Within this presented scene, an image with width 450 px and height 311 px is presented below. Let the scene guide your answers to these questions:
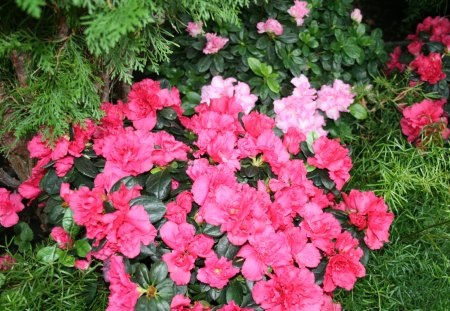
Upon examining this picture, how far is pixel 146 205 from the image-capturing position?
4.70ft

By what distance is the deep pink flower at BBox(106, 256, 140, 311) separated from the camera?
135 cm

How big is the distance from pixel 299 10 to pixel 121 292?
5.09 ft

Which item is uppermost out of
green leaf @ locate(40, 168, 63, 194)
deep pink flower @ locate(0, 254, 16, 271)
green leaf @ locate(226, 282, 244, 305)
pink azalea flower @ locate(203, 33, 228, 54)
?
pink azalea flower @ locate(203, 33, 228, 54)

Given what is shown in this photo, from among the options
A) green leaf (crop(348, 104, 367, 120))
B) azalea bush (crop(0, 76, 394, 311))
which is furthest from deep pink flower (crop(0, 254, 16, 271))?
green leaf (crop(348, 104, 367, 120))

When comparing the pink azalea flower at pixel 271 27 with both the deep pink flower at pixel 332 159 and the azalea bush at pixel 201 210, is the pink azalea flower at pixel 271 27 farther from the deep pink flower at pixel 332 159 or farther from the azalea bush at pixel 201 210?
the deep pink flower at pixel 332 159

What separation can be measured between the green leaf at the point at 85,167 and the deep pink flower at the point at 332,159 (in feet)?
2.54

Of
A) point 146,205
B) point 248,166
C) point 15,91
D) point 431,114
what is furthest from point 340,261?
point 15,91

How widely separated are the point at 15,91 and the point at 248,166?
854 mm

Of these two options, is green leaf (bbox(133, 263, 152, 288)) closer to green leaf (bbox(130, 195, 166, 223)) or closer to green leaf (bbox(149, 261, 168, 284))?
green leaf (bbox(149, 261, 168, 284))

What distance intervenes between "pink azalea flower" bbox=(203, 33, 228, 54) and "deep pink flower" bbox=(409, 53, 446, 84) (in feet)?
3.35

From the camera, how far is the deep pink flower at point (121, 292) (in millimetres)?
1351

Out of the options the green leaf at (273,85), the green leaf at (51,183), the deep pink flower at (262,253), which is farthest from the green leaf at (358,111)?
the green leaf at (51,183)

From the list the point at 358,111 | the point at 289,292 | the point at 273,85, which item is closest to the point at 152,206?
the point at 289,292

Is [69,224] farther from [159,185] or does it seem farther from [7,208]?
[7,208]
